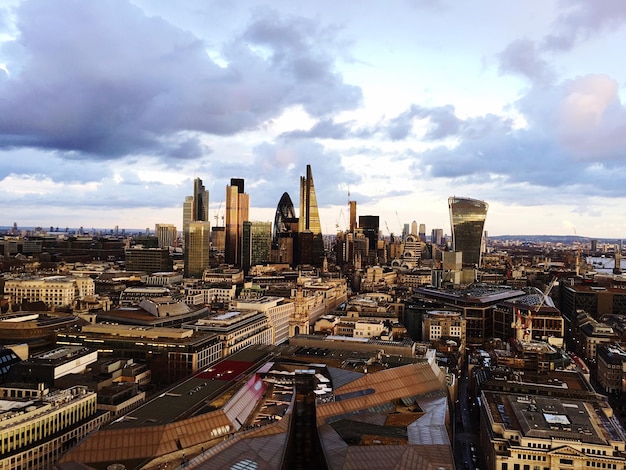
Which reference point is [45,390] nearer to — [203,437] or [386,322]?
[203,437]

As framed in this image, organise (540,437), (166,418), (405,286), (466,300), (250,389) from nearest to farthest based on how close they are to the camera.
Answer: (166,418)
(540,437)
(250,389)
(466,300)
(405,286)

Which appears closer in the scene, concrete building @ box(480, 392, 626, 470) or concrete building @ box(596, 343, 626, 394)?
concrete building @ box(480, 392, 626, 470)

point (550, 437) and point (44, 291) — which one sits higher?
point (44, 291)

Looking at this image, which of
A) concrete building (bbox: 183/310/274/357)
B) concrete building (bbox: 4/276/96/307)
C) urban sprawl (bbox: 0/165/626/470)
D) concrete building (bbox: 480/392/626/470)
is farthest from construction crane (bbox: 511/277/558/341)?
concrete building (bbox: 4/276/96/307)

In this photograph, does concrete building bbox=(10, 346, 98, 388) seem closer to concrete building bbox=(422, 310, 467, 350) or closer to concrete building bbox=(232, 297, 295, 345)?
concrete building bbox=(232, 297, 295, 345)

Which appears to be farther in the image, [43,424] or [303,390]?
[43,424]

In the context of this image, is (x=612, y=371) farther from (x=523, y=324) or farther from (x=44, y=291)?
(x=44, y=291)

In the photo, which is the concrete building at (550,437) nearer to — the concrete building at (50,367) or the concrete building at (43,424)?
the concrete building at (43,424)

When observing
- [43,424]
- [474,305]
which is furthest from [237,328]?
[474,305]

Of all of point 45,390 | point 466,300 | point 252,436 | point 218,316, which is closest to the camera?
point 252,436

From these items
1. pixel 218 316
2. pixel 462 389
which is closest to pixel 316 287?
pixel 218 316

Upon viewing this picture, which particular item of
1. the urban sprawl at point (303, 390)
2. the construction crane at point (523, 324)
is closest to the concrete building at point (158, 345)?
the urban sprawl at point (303, 390)
